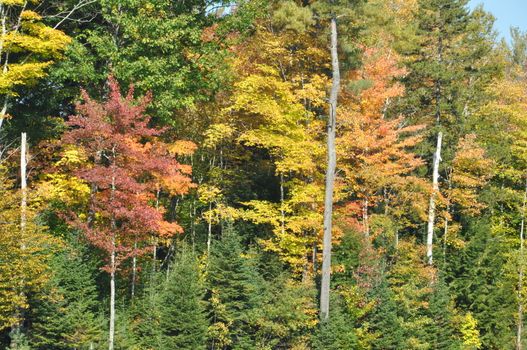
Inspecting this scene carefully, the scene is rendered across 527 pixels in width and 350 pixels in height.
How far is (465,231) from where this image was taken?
25172 millimetres

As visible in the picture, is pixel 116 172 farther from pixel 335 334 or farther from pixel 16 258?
pixel 335 334

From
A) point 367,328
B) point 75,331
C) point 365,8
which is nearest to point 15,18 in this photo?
point 75,331

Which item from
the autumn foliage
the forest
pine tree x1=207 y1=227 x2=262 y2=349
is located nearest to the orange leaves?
the forest

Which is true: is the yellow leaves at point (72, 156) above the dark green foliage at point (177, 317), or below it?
above

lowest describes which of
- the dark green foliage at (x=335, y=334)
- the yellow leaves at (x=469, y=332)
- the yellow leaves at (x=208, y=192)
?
the yellow leaves at (x=469, y=332)

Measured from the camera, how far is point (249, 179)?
24359 mm

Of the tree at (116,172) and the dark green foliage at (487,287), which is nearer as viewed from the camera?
the tree at (116,172)

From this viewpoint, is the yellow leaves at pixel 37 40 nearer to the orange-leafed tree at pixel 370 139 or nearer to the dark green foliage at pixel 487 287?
the orange-leafed tree at pixel 370 139

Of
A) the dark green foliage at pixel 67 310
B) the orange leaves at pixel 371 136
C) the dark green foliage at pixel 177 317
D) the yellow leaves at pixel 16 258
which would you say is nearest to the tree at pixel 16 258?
the yellow leaves at pixel 16 258

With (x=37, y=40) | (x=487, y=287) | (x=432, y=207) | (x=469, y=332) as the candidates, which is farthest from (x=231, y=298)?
(x=487, y=287)

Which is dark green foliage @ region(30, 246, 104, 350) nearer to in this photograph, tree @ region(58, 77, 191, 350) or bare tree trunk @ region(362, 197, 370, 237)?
tree @ region(58, 77, 191, 350)

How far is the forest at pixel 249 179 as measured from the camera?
48.9 ft

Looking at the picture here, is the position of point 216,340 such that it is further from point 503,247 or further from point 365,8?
point 503,247

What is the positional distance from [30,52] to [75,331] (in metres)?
9.03
